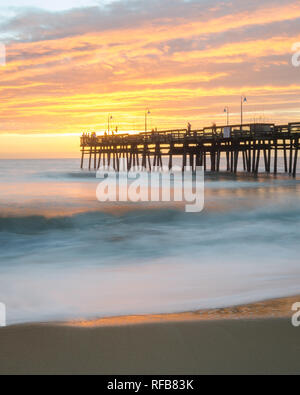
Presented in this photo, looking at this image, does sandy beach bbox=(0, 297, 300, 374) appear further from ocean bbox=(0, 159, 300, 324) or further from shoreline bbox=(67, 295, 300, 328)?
ocean bbox=(0, 159, 300, 324)

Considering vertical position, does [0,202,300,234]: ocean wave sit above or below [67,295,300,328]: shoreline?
below

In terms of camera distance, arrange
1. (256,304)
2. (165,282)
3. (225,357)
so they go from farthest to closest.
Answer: (165,282)
(256,304)
(225,357)

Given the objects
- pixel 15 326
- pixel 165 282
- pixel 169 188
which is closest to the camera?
pixel 15 326

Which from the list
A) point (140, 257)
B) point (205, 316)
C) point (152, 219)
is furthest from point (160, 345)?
point (152, 219)

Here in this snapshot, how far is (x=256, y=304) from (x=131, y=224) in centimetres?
1107

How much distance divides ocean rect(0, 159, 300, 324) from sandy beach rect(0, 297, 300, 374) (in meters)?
0.62

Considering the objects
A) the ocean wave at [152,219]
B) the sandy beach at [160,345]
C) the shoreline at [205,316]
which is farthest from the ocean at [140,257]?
the sandy beach at [160,345]

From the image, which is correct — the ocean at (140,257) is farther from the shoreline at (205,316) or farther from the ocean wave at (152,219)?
the shoreline at (205,316)

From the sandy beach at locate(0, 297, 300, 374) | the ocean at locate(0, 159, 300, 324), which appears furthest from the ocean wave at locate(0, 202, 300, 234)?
the sandy beach at locate(0, 297, 300, 374)

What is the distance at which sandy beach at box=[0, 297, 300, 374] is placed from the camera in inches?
196

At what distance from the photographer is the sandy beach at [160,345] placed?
499 centimetres
